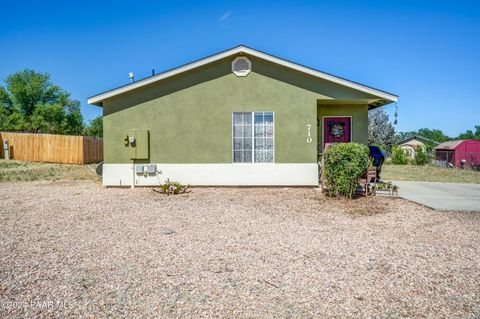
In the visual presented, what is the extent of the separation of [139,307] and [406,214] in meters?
5.94

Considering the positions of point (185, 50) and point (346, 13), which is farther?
point (185, 50)

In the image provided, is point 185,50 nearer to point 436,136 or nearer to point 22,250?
point 22,250

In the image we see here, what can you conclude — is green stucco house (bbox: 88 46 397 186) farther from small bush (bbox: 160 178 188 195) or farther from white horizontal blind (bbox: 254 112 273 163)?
small bush (bbox: 160 178 188 195)

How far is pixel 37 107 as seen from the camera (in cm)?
4047

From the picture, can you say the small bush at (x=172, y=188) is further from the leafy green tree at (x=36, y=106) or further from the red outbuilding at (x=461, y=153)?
the leafy green tree at (x=36, y=106)

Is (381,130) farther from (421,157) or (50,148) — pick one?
(50,148)

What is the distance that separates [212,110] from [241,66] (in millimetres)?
1736

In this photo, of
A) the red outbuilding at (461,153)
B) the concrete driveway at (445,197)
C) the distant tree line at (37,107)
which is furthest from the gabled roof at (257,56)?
the distant tree line at (37,107)

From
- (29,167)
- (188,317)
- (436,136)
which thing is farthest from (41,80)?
(436,136)

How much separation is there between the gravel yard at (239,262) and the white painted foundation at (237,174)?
2754 millimetres

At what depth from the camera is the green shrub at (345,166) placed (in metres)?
8.05

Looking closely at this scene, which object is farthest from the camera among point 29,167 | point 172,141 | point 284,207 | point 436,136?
point 436,136

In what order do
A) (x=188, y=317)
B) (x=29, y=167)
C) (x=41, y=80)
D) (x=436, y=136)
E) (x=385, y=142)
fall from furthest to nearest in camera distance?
(x=436, y=136) → (x=41, y=80) → (x=385, y=142) → (x=29, y=167) → (x=188, y=317)

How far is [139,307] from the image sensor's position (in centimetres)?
287
